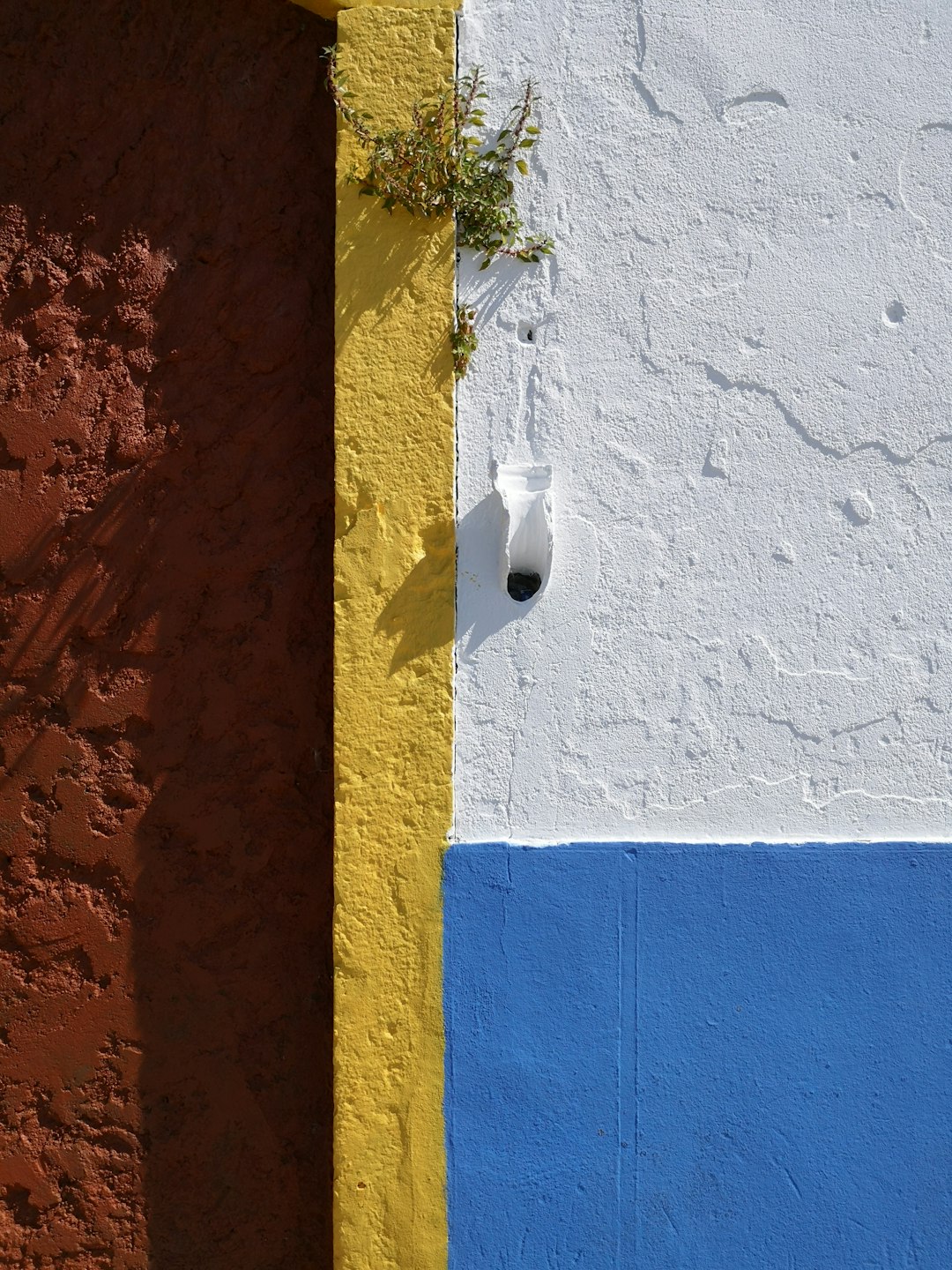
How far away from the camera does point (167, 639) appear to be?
216 centimetres

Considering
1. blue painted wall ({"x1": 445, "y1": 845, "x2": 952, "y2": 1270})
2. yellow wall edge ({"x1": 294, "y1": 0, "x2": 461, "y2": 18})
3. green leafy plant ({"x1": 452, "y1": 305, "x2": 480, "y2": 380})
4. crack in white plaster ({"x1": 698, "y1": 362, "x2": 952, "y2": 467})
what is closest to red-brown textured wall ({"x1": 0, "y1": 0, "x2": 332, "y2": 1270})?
yellow wall edge ({"x1": 294, "y1": 0, "x2": 461, "y2": 18})

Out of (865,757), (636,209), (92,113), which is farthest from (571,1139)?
(92,113)

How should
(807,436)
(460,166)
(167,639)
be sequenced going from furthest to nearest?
(167,639)
(807,436)
(460,166)

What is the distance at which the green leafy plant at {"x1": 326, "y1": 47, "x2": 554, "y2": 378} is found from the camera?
6.41 ft

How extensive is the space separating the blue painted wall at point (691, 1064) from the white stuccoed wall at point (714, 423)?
0.16 m

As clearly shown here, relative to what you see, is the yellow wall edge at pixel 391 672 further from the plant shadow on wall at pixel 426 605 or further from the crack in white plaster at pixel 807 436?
the crack in white plaster at pixel 807 436

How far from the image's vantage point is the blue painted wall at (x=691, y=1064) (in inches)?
76.5

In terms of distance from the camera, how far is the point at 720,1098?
1.97 meters

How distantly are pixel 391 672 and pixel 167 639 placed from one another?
601 mm

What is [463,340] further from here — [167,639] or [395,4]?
[167,639]

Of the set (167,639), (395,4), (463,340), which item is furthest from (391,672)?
(395,4)

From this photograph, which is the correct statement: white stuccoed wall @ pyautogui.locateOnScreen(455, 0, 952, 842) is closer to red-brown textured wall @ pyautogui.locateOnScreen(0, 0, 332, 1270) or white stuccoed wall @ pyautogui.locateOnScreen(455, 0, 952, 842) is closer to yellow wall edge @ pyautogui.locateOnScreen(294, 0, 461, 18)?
yellow wall edge @ pyautogui.locateOnScreen(294, 0, 461, 18)

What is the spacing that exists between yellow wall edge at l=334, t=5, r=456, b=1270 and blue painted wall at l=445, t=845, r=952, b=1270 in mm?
85

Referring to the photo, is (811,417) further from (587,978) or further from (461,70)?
(587,978)
